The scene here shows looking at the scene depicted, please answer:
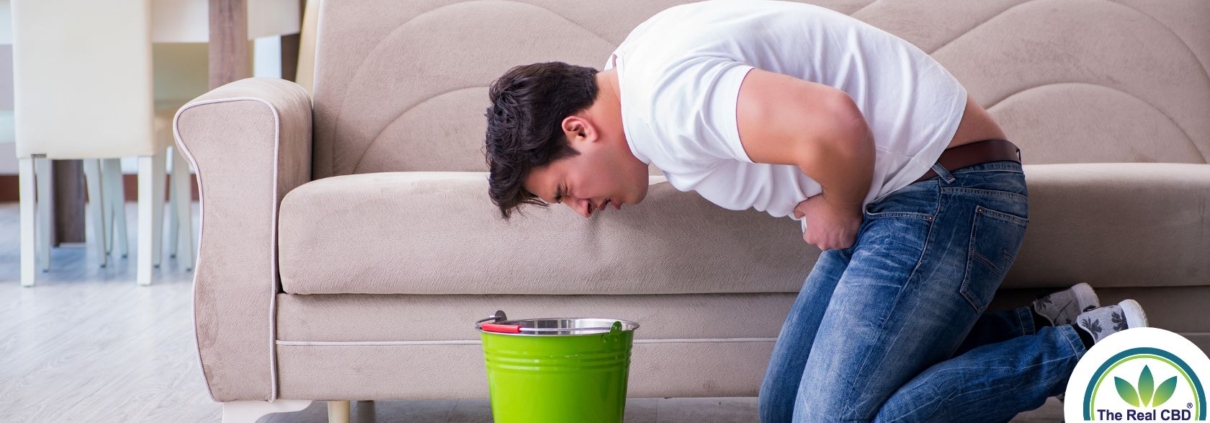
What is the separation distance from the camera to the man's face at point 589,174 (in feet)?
4.07

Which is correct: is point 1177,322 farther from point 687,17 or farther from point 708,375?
point 687,17

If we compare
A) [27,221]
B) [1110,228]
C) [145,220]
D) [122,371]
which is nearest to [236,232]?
[122,371]

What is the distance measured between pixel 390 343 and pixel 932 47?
1.21 metres

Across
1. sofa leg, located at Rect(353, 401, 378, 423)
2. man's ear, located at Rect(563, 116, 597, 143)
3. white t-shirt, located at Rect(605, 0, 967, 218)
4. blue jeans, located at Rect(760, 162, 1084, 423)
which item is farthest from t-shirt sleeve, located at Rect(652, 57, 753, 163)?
sofa leg, located at Rect(353, 401, 378, 423)

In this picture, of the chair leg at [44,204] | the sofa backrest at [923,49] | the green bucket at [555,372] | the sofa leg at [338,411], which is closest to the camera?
the green bucket at [555,372]


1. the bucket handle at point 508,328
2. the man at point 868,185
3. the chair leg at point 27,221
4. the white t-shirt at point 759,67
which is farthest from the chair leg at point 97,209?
the white t-shirt at point 759,67

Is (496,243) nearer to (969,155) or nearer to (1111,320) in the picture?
(969,155)

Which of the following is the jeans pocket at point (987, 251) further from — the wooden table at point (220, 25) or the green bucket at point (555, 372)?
the wooden table at point (220, 25)

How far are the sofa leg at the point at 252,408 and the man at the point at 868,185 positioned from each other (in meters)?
0.54

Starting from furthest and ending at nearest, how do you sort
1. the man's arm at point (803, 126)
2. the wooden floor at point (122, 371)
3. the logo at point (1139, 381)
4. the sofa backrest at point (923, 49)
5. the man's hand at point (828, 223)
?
the sofa backrest at point (923, 49) → the wooden floor at point (122, 371) → the man's hand at point (828, 223) → the logo at point (1139, 381) → the man's arm at point (803, 126)

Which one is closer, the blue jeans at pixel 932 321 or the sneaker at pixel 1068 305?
the blue jeans at pixel 932 321

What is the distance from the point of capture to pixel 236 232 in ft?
5.08

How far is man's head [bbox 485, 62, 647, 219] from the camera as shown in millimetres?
1226

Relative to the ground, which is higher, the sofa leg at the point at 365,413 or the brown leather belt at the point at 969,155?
the brown leather belt at the point at 969,155
